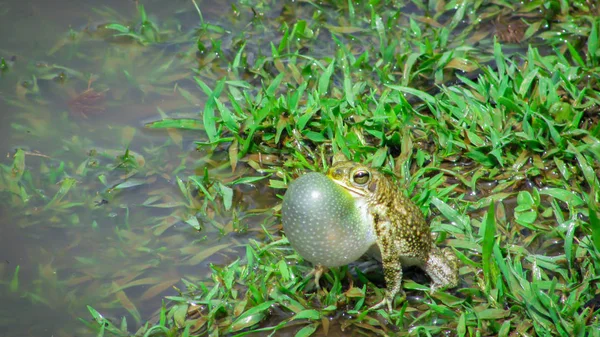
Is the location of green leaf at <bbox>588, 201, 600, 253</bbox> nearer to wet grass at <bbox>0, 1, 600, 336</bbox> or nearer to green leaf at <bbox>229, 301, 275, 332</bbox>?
wet grass at <bbox>0, 1, 600, 336</bbox>

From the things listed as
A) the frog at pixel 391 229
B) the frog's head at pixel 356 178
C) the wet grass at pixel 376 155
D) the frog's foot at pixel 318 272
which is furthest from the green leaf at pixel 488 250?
the frog's foot at pixel 318 272

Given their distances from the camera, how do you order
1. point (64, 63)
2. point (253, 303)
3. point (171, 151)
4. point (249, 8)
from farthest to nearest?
point (249, 8) → point (64, 63) → point (171, 151) → point (253, 303)

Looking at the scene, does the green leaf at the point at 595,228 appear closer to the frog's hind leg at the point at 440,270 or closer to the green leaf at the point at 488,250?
the green leaf at the point at 488,250

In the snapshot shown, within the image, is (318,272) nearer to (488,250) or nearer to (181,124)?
(488,250)

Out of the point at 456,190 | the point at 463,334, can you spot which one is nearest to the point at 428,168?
the point at 456,190

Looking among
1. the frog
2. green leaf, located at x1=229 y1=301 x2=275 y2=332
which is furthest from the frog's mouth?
green leaf, located at x1=229 y1=301 x2=275 y2=332

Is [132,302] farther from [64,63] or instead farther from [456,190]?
[64,63]

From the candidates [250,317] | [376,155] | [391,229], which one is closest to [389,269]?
[391,229]
